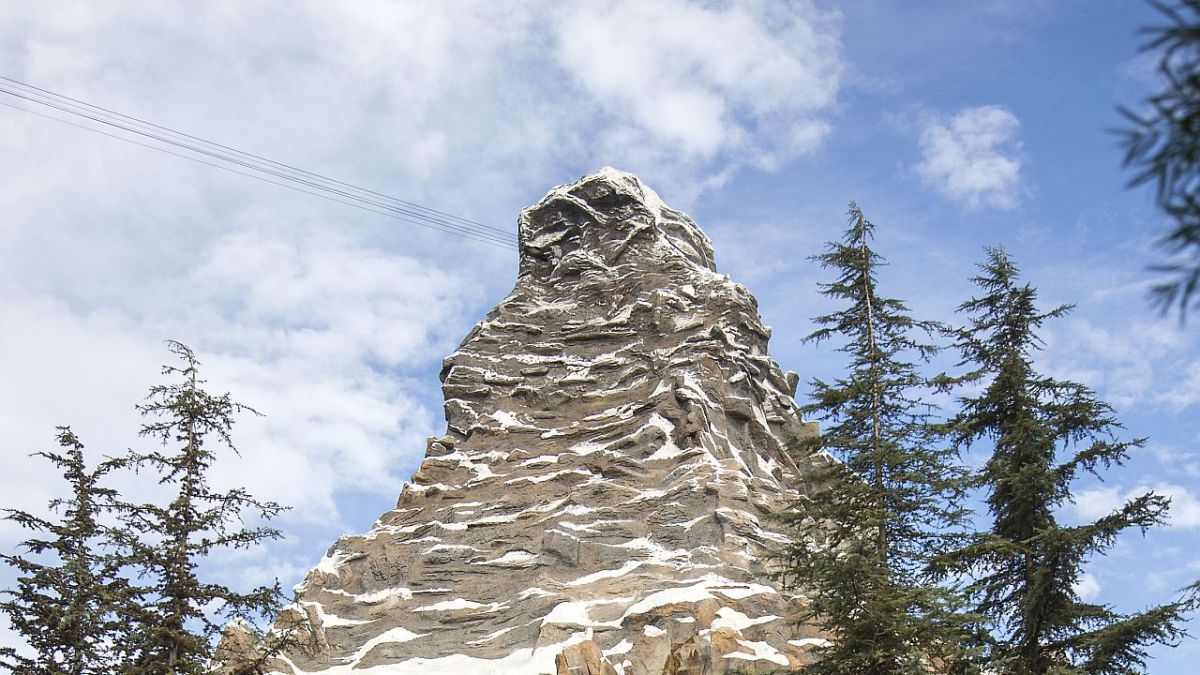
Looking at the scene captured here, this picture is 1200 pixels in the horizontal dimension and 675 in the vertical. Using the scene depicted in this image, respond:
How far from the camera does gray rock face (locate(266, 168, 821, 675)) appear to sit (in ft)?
176

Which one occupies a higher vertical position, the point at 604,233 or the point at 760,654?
the point at 604,233

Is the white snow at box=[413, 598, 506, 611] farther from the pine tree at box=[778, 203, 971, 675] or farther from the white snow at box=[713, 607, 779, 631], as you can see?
the pine tree at box=[778, 203, 971, 675]

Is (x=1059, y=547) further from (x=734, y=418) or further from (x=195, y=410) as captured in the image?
(x=734, y=418)

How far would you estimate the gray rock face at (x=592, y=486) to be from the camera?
53.8 meters

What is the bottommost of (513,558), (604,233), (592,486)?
(513,558)

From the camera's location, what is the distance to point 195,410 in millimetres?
22875

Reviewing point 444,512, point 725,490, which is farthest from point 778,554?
point 444,512

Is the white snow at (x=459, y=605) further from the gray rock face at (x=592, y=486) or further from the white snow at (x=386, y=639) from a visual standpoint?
the white snow at (x=386, y=639)

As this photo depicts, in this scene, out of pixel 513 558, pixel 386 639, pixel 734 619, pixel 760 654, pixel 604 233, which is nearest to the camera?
pixel 760 654

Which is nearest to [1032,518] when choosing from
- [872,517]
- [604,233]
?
[872,517]

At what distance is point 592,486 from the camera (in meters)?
66.2

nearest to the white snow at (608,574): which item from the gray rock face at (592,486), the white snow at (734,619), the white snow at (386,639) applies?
the gray rock face at (592,486)

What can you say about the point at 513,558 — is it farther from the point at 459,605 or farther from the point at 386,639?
the point at 386,639

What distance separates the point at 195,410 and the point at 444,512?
4679 centimetres
